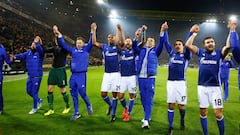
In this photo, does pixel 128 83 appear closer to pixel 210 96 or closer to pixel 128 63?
pixel 128 63

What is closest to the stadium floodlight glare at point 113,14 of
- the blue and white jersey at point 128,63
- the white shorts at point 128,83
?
the blue and white jersey at point 128,63

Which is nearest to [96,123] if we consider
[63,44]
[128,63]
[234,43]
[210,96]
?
[128,63]

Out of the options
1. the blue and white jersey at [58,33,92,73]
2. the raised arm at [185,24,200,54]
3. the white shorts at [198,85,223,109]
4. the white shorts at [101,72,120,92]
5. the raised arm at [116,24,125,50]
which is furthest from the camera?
the blue and white jersey at [58,33,92,73]

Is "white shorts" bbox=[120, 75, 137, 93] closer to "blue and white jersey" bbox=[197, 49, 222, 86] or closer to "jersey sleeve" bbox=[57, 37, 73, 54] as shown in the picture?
"jersey sleeve" bbox=[57, 37, 73, 54]

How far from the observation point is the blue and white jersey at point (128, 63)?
765 centimetres

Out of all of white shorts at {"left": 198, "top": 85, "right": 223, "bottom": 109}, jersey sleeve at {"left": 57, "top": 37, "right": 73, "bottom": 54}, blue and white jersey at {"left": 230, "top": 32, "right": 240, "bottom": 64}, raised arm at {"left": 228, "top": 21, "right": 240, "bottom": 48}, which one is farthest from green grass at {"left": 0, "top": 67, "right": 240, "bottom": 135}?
raised arm at {"left": 228, "top": 21, "right": 240, "bottom": 48}

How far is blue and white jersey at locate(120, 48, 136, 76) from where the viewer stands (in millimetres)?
7648

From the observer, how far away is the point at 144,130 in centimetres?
682

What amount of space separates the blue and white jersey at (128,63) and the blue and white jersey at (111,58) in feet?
1.09

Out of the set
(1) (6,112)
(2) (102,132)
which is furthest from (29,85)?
(2) (102,132)

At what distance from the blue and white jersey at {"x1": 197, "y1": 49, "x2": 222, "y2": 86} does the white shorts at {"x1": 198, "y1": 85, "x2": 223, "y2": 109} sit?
0.10 meters

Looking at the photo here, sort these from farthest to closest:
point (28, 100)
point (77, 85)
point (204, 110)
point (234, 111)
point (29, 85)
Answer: point (28, 100) → point (234, 111) → point (29, 85) → point (77, 85) → point (204, 110)

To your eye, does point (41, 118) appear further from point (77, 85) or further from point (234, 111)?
point (234, 111)

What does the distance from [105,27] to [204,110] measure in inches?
2055
